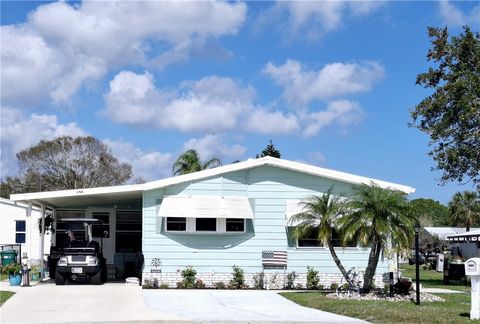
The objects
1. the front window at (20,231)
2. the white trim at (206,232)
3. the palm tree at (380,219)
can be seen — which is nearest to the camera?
the palm tree at (380,219)

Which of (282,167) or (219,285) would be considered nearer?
(219,285)

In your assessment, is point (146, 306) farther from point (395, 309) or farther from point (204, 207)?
point (204, 207)

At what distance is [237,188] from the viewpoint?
21.8 m

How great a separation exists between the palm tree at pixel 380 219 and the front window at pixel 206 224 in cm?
496

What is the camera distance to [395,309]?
15031 millimetres

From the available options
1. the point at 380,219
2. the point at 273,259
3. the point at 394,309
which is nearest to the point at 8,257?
the point at 273,259

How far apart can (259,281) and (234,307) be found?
5.37m

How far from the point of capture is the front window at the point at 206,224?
2166 centimetres

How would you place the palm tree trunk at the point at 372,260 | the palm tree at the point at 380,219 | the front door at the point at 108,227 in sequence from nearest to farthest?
the palm tree at the point at 380,219, the palm tree trunk at the point at 372,260, the front door at the point at 108,227

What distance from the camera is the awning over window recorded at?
21.0 meters

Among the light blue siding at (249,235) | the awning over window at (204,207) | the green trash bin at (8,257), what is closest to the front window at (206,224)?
the light blue siding at (249,235)

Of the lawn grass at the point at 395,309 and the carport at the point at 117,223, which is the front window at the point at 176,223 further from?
the lawn grass at the point at 395,309

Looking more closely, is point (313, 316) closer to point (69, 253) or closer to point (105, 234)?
point (69, 253)

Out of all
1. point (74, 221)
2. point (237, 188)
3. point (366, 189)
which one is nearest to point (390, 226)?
point (366, 189)
